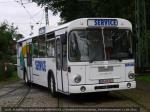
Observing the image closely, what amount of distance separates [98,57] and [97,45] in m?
0.42

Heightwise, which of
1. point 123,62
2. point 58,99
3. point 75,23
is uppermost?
point 75,23

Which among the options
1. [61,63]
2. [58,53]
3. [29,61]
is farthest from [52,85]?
[29,61]

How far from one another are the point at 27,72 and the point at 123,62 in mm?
10681

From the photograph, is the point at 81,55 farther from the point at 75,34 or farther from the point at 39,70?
the point at 39,70

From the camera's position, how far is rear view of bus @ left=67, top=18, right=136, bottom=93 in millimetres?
17547

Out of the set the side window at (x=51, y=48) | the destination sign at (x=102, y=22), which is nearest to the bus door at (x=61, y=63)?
the side window at (x=51, y=48)

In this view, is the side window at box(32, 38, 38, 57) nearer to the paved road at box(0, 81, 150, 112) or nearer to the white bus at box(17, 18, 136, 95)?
the paved road at box(0, 81, 150, 112)

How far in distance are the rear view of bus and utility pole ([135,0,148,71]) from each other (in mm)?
15435

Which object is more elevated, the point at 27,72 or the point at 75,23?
the point at 75,23

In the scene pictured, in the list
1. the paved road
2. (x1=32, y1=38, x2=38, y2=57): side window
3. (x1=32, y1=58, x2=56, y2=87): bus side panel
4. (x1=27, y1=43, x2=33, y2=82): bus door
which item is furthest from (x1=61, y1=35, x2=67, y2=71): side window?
(x1=27, y1=43, x2=33, y2=82): bus door

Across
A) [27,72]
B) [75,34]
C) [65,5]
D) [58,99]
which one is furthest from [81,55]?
[65,5]

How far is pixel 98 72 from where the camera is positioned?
17.7m

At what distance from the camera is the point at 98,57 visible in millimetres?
17688

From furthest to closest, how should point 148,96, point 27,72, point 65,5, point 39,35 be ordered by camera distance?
1. point 65,5
2. point 27,72
3. point 39,35
4. point 148,96
